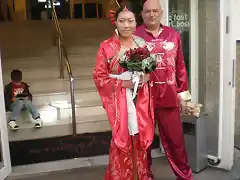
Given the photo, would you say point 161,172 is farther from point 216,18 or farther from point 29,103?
point 29,103

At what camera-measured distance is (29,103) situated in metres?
4.30

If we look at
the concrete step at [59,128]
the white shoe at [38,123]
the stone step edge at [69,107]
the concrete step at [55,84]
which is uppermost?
the concrete step at [55,84]

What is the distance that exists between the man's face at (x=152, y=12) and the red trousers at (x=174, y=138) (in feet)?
2.19

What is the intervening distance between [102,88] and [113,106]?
5.8 inches

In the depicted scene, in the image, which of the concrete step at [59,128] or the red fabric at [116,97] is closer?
the red fabric at [116,97]

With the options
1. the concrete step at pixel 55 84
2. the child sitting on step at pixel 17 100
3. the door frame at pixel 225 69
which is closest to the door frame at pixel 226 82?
the door frame at pixel 225 69

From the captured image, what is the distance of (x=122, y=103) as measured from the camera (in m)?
2.47

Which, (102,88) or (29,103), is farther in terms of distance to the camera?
(29,103)

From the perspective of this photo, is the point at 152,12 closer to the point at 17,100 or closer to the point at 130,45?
the point at 130,45

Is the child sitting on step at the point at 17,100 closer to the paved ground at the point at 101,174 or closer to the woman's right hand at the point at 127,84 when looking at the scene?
the paved ground at the point at 101,174

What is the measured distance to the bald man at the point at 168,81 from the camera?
2729 millimetres

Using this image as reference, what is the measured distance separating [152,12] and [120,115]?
789mm

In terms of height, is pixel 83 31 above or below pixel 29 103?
above

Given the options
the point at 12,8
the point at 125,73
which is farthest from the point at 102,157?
the point at 12,8
